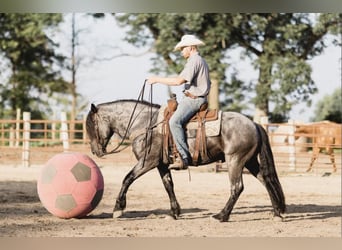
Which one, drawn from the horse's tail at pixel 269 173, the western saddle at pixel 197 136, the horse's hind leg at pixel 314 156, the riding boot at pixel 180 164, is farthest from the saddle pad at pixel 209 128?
the horse's hind leg at pixel 314 156

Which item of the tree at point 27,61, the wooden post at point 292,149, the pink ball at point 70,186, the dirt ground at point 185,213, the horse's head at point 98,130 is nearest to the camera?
the dirt ground at point 185,213

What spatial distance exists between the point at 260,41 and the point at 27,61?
688cm

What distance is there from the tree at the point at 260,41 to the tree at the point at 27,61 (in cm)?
303

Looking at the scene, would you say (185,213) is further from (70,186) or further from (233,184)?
(70,186)

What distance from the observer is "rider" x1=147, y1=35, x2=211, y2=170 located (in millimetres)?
5172

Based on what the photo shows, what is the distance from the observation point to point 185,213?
19.4ft

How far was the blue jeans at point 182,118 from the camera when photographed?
5.23 metres

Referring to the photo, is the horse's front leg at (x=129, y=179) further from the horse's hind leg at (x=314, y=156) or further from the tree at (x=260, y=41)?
the tree at (x=260, y=41)

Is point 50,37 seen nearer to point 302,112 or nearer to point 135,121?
point 302,112

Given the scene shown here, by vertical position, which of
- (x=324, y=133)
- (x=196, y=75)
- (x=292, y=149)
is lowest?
(x=292, y=149)

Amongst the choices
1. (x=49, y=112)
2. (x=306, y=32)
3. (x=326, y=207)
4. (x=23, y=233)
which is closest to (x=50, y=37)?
(x=49, y=112)

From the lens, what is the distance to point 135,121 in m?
5.51

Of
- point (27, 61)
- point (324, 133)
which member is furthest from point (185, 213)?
point (27, 61)

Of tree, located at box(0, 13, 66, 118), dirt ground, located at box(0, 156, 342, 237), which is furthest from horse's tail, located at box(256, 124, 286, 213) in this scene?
tree, located at box(0, 13, 66, 118)
